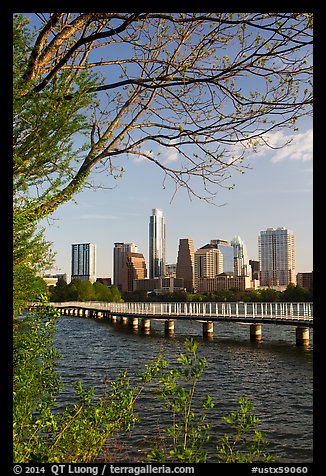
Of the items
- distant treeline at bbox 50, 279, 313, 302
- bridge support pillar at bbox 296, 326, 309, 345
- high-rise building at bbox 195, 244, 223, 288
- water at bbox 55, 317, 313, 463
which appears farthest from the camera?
distant treeline at bbox 50, 279, 313, 302

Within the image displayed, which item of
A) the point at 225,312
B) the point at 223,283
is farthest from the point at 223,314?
the point at 223,283

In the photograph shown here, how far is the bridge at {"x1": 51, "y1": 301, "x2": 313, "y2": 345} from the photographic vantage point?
19.3 m

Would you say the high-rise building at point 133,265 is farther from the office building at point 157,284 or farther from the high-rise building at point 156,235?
the high-rise building at point 156,235

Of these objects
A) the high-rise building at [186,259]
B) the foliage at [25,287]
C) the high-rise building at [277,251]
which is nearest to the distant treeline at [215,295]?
the high-rise building at [277,251]

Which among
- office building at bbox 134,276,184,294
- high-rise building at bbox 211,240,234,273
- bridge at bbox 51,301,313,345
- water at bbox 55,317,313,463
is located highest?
high-rise building at bbox 211,240,234,273

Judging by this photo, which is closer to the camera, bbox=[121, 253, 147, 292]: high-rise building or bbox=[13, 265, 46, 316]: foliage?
bbox=[13, 265, 46, 316]: foliage

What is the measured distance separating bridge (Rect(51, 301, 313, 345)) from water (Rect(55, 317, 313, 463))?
0.75 meters

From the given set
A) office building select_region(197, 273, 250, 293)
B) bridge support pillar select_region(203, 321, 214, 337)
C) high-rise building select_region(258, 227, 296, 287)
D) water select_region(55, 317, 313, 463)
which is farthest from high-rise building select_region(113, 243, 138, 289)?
office building select_region(197, 273, 250, 293)

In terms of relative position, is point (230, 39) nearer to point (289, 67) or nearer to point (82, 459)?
point (289, 67)

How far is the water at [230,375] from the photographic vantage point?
8.59 metres

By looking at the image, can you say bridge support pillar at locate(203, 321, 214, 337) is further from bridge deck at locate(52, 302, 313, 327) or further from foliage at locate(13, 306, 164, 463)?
foliage at locate(13, 306, 164, 463)

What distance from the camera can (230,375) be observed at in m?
14.1
